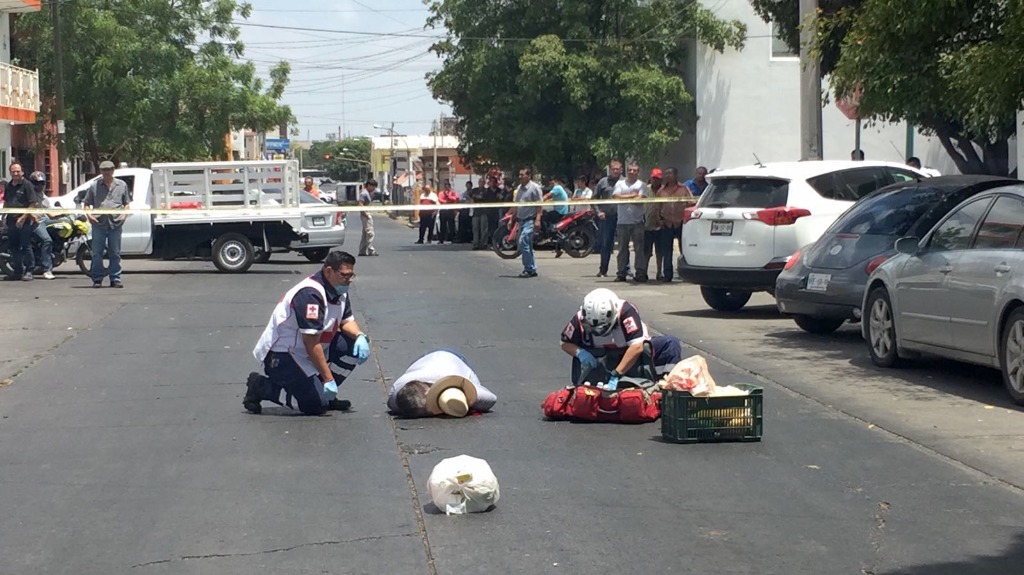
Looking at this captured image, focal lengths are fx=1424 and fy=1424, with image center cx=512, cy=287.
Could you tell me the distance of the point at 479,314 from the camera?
1720 cm

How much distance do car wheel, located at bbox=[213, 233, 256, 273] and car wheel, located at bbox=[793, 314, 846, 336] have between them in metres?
11.8

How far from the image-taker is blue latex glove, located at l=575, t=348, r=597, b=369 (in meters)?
Answer: 10.2

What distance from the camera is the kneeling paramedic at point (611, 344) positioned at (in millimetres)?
9914

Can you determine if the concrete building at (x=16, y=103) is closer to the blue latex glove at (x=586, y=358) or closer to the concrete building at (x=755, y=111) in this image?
the concrete building at (x=755, y=111)

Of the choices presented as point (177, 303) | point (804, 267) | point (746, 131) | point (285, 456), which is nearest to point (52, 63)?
point (746, 131)

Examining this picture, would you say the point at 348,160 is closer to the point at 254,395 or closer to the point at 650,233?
the point at 650,233

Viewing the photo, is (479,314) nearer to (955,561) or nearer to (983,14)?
(983,14)

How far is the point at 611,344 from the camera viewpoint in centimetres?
1015

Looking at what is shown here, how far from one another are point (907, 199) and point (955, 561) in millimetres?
8199

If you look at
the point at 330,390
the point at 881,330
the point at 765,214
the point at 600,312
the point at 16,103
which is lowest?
the point at 330,390

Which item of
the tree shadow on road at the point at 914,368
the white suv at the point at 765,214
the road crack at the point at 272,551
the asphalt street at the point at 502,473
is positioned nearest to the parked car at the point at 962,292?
the tree shadow on road at the point at 914,368

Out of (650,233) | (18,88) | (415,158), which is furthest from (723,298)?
(415,158)

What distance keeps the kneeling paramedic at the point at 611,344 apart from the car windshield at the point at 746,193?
Answer: 6686 millimetres

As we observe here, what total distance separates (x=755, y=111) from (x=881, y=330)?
26.4 metres
